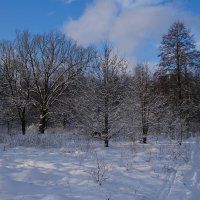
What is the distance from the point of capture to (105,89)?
20266 millimetres

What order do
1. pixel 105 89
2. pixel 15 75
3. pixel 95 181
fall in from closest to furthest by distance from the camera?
pixel 95 181 → pixel 105 89 → pixel 15 75

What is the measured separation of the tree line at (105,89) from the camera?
20.6 meters

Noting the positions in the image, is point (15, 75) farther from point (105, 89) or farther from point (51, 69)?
point (105, 89)

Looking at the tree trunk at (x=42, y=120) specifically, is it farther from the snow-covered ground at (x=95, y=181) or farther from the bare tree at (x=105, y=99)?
the snow-covered ground at (x=95, y=181)

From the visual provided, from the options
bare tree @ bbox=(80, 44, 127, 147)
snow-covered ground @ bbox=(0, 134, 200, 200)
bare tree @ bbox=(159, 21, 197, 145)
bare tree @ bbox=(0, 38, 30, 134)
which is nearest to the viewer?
snow-covered ground @ bbox=(0, 134, 200, 200)

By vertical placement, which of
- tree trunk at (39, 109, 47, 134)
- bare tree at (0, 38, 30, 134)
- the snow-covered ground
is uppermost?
bare tree at (0, 38, 30, 134)

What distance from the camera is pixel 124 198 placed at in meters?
7.94

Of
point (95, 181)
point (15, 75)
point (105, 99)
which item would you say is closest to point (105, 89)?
point (105, 99)

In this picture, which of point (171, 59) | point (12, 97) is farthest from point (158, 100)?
point (12, 97)

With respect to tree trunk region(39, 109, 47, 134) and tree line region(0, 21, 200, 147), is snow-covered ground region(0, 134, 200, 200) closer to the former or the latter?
tree line region(0, 21, 200, 147)

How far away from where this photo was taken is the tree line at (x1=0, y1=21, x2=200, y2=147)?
20625mm

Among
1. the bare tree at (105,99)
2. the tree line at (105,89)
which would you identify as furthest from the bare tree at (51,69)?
the bare tree at (105,99)

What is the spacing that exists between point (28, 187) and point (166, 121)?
17505 millimetres

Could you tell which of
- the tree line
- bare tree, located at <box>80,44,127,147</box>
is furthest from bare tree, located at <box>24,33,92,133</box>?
bare tree, located at <box>80,44,127,147</box>
